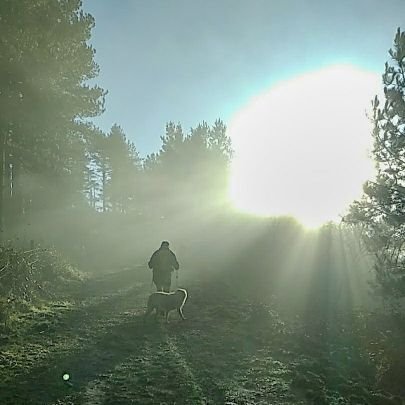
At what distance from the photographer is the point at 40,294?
45.9 ft

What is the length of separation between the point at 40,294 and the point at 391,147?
38.8 feet

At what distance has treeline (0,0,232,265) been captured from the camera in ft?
54.6

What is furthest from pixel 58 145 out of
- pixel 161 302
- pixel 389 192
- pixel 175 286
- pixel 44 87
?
pixel 389 192

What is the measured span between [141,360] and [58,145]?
14.2 meters

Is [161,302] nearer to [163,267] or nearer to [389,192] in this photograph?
[163,267]

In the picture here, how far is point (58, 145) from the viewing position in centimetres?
2072

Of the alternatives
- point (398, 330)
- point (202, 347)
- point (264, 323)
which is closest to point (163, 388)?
point (202, 347)

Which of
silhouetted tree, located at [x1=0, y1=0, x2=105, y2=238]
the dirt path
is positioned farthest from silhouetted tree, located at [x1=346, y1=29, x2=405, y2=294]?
silhouetted tree, located at [x1=0, y1=0, x2=105, y2=238]

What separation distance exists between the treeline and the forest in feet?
0.29

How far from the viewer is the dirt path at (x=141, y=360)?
22.9 ft

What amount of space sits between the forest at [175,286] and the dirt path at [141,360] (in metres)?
0.04

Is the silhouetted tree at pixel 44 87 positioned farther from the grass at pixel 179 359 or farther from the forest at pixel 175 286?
the grass at pixel 179 359

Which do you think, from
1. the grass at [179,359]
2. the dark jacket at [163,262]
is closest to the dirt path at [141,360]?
the grass at [179,359]

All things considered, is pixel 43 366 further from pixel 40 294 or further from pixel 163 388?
pixel 40 294
